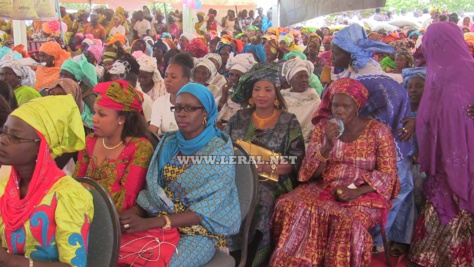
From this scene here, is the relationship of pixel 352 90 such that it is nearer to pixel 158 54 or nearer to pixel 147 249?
pixel 147 249

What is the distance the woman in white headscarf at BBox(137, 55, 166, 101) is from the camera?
5758 mm

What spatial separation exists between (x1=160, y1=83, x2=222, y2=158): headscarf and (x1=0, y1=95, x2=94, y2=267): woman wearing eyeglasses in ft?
2.39

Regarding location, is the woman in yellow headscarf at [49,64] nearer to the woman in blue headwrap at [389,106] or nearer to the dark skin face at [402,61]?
the woman in blue headwrap at [389,106]

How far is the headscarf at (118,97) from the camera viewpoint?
9.20 feet

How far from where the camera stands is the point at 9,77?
5.09 meters

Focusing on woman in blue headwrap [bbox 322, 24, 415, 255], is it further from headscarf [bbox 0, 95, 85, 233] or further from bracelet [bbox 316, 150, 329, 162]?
headscarf [bbox 0, 95, 85, 233]

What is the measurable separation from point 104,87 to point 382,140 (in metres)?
1.84

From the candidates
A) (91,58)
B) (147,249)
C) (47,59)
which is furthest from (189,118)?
(91,58)

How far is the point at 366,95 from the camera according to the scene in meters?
3.44

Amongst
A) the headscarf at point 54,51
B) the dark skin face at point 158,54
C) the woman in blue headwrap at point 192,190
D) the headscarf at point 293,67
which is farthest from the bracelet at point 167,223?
the dark skin face at point 158,54

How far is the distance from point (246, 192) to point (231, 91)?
2.52m

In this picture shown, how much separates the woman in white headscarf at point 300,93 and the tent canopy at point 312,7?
1.42 feet

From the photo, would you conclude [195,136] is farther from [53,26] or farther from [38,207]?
[53,26]

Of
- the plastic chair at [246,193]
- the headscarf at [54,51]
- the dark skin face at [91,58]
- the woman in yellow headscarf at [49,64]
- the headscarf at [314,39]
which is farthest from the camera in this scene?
the headscarf at [314,39]
